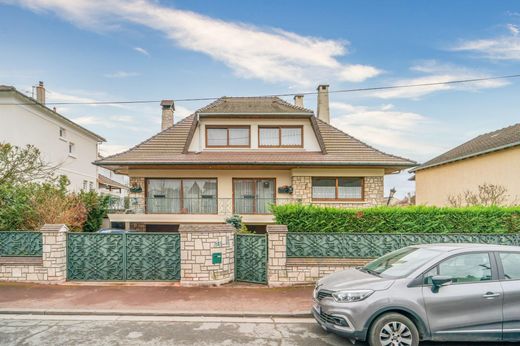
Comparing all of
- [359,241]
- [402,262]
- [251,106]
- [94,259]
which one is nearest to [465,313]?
[402,262]

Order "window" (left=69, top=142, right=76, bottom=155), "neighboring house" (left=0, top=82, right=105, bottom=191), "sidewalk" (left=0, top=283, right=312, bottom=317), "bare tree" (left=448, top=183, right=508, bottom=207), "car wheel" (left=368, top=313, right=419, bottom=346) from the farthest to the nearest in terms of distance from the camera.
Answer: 1. "window" (left=69, top=142, right=76, bottom=155)
2. "neighboring house" (left=0, top=82, right=105, bottom=191)
3. "bare tree" (left=448, top=183, right=508, bottom=207)
4. "sidewalk" (left=0, top=283, right=312, bottom=317)
5. "car wheel" (left=368, top=313, right=419, bottom=346)

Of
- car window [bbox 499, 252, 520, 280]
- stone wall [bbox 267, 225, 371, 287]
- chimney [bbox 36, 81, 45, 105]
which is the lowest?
stone wall [bbox 267, 225, 371, 287]

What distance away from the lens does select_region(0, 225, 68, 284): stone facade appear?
817cm

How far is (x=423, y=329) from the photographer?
4.39 meters

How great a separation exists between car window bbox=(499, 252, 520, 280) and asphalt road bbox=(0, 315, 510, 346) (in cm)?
155

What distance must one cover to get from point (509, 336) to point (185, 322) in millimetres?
5128

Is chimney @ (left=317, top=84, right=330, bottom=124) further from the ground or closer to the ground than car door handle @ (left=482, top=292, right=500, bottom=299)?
further from the ground

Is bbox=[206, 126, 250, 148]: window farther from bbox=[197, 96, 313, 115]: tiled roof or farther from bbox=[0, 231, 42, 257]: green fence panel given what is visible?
bbox=[0, 231, 42, 257]: green fence panel

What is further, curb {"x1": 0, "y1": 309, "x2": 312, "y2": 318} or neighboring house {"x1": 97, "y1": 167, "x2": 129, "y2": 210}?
neighboring house {"x1": 97, "y1": 167, "x2": 129, "y2": 210}

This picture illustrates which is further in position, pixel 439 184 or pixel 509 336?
pixel 439 184

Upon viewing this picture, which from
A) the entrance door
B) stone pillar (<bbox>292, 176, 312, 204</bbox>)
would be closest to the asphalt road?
stone pillar (<bbox>292, 176, 312, 204</bbox>)

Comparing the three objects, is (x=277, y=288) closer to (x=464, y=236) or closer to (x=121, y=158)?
(x=464, y=236)

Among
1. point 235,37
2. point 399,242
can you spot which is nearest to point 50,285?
point 399,242

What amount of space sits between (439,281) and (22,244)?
9.84m
